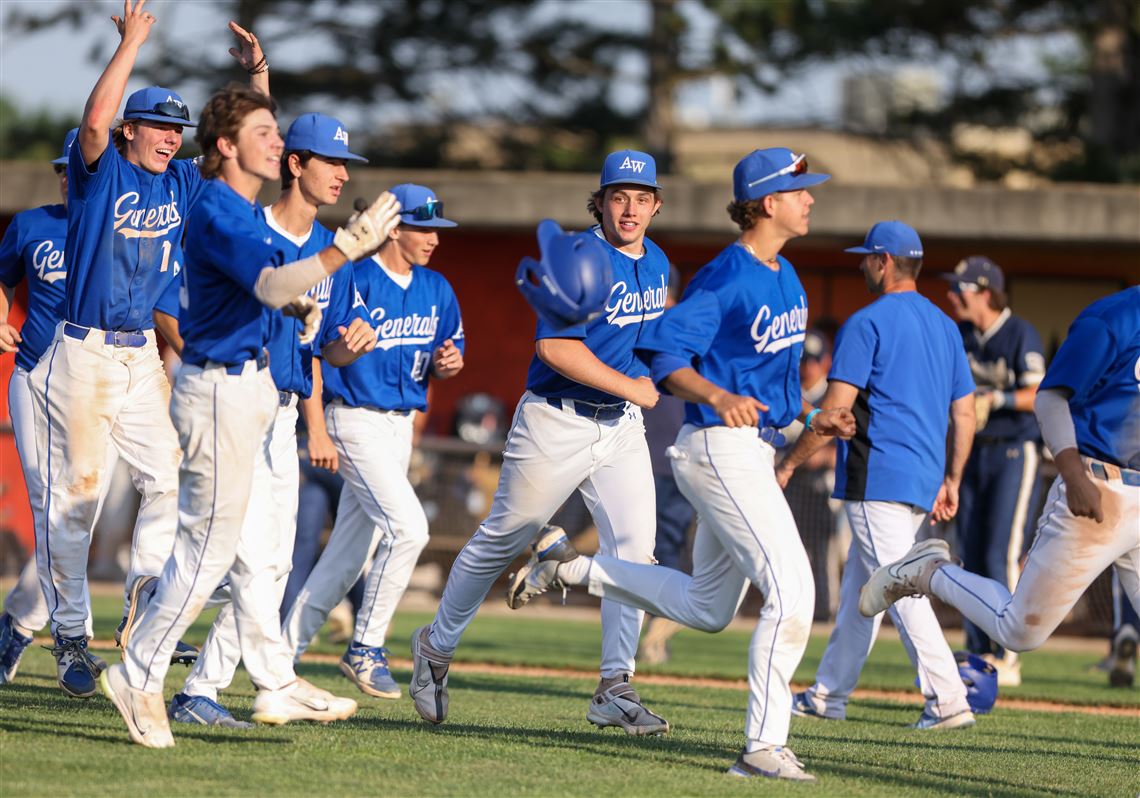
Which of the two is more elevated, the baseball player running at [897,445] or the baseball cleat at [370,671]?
the baseball player running at [897,445]

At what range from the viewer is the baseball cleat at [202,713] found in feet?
19.8

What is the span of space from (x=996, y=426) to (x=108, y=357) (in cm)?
544

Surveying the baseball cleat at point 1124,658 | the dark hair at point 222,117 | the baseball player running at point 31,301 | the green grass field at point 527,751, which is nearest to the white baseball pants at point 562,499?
the green grass field at point 527,751

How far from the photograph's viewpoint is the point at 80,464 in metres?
6.56

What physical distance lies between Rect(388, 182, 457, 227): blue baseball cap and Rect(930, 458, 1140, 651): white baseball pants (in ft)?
11.6

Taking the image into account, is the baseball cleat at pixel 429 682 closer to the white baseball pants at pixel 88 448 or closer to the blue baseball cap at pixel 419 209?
the white baseball pants at pixel 88 448

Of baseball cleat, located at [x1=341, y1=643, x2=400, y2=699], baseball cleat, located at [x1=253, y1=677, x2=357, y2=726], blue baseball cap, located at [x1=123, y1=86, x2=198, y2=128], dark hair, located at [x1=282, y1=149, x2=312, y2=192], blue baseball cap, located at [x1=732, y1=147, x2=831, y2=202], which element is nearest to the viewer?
baseball cleat, located at [x1=253, y1=677, x2=357, y2=726]

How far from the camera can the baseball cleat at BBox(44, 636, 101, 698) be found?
665 cm

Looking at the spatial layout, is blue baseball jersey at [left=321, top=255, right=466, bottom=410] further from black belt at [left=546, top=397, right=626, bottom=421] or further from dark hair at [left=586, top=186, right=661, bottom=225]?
black belt at [left=546, top=397, right=626, bottom=421]

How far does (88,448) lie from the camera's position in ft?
21.6

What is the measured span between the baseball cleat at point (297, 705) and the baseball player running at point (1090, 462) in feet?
8.25

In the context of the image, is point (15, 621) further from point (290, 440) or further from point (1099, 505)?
point (1099, 505)

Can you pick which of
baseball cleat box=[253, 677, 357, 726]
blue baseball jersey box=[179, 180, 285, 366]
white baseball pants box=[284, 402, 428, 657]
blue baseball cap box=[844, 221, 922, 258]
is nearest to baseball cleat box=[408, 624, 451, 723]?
baseball cleat box=[253, 677, 357, 726]

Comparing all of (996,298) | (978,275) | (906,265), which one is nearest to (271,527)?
(906,265)
